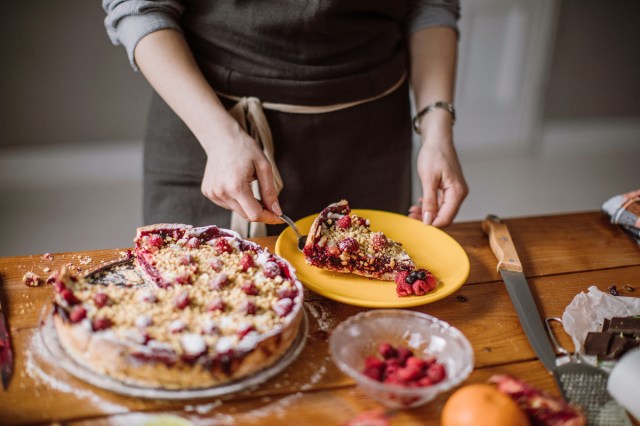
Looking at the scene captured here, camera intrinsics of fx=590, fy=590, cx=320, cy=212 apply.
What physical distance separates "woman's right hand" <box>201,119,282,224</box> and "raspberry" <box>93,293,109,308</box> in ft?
1.25

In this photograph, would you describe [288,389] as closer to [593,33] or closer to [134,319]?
[134,319]

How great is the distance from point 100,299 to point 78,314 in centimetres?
4

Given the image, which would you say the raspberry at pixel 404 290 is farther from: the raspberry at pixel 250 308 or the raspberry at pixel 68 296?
the raspberry at pixel 68 296

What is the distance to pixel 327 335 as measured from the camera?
1.07m

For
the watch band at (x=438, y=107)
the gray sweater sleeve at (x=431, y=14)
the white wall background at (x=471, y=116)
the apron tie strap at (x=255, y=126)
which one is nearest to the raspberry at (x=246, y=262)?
the apron tie strap at (x=255, y=126)

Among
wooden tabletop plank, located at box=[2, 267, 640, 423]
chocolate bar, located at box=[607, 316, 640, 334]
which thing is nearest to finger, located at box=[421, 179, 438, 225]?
wooden tabletop plank, located at box=[2, 267, 640, 423]

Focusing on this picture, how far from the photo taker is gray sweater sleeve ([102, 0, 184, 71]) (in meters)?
1.41

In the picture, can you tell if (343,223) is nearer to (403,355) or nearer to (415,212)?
(415,212)

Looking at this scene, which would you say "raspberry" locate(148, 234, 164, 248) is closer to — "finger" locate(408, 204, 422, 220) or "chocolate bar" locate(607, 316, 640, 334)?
"finger" locate(408, 204, 422, 220)

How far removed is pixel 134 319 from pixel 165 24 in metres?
0.80

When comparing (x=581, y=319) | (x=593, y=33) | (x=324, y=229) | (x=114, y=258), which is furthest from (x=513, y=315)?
(x=593, y=33)

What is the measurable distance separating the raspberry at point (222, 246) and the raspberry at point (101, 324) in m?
0.28

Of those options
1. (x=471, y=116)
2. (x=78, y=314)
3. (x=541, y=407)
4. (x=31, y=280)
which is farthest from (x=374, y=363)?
(x=471, y=116)

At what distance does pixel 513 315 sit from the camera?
1.17 metres
